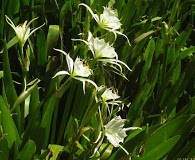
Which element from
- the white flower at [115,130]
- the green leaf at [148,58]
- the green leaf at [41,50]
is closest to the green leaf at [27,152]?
the white flower at [115,130]

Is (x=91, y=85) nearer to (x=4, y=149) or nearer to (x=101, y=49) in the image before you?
(x=101, y=49)

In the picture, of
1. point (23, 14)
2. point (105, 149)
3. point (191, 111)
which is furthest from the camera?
point (23, 14)

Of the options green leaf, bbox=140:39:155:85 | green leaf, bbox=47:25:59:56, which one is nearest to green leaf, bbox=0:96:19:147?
green leaf, bbox=47:25:59:56

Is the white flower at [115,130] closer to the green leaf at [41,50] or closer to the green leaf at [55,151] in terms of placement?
the green leaf at [55,151]

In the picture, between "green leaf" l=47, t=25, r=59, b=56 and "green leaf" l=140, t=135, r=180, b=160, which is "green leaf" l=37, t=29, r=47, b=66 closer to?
"green leaf" l=47, t=25, r=59, b=56

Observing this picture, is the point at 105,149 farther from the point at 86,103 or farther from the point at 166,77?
the point at 166,77

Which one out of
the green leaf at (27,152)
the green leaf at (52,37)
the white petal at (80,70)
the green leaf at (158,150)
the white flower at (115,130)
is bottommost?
the green leaf at (158,150)

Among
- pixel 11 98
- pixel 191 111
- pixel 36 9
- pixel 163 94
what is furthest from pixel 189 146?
pixel 36 9

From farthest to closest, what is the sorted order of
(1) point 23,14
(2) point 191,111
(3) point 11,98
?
(1) point 23,14
(2) point 191,111
(3) point 11,98

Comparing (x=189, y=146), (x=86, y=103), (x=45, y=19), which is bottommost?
(x=189, y=146)
